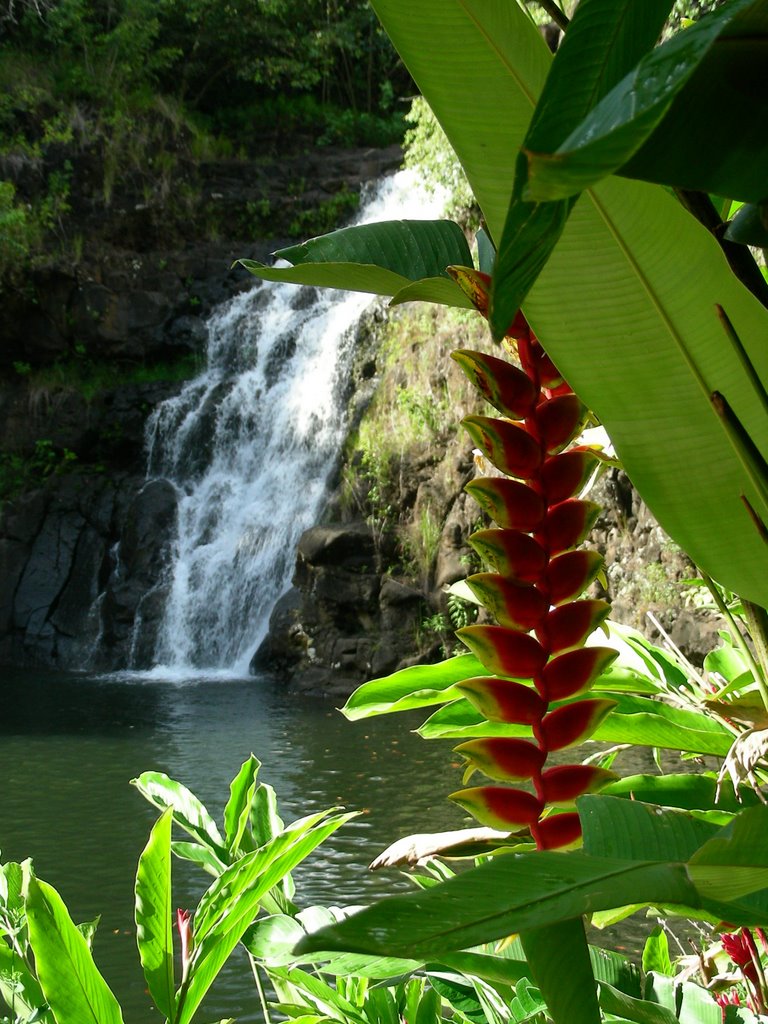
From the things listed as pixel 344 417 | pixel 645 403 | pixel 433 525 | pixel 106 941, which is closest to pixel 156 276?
pixel 344 417

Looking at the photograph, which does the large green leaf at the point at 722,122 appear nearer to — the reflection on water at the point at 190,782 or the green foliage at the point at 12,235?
the reflection on water at the point at 190,782

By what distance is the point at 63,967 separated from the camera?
0.97 meters

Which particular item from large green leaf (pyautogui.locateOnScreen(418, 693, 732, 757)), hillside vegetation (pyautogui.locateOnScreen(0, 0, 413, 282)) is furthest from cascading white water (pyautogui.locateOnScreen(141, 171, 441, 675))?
large green leaf (pyautogui.locateOnScreen(418, 693, 732, 757))

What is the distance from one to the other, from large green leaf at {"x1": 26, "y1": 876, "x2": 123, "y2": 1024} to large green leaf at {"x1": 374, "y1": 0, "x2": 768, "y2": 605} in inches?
26.2

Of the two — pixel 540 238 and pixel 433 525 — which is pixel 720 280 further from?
pixel 433 525

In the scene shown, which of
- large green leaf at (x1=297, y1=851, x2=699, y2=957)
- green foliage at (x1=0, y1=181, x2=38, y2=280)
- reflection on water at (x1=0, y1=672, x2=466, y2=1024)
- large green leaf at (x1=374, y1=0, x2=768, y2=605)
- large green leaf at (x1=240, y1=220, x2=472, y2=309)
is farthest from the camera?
green foliage at (x1=0, y1=181, x2=38, y2=280)

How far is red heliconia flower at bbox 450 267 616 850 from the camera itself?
0.72 metres

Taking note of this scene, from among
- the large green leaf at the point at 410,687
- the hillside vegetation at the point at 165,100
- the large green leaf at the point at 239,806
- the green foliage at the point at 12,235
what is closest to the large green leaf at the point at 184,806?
the large green leaf at the point at 239,806

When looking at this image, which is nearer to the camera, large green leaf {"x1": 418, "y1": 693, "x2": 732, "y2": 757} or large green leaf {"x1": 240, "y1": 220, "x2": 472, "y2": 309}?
large green leaf {"x1": 240, "y1": 220, "x2": 472, "y2": 309}

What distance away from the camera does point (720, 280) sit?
749mm

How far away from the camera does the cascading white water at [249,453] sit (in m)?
13.6

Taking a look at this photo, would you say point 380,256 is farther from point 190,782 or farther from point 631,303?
point 190,782

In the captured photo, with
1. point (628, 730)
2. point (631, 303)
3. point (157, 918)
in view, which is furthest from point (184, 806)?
point (631, 303)

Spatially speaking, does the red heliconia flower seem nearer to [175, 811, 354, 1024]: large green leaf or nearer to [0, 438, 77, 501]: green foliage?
[175, 811, 354, 1024]: large green leaf
